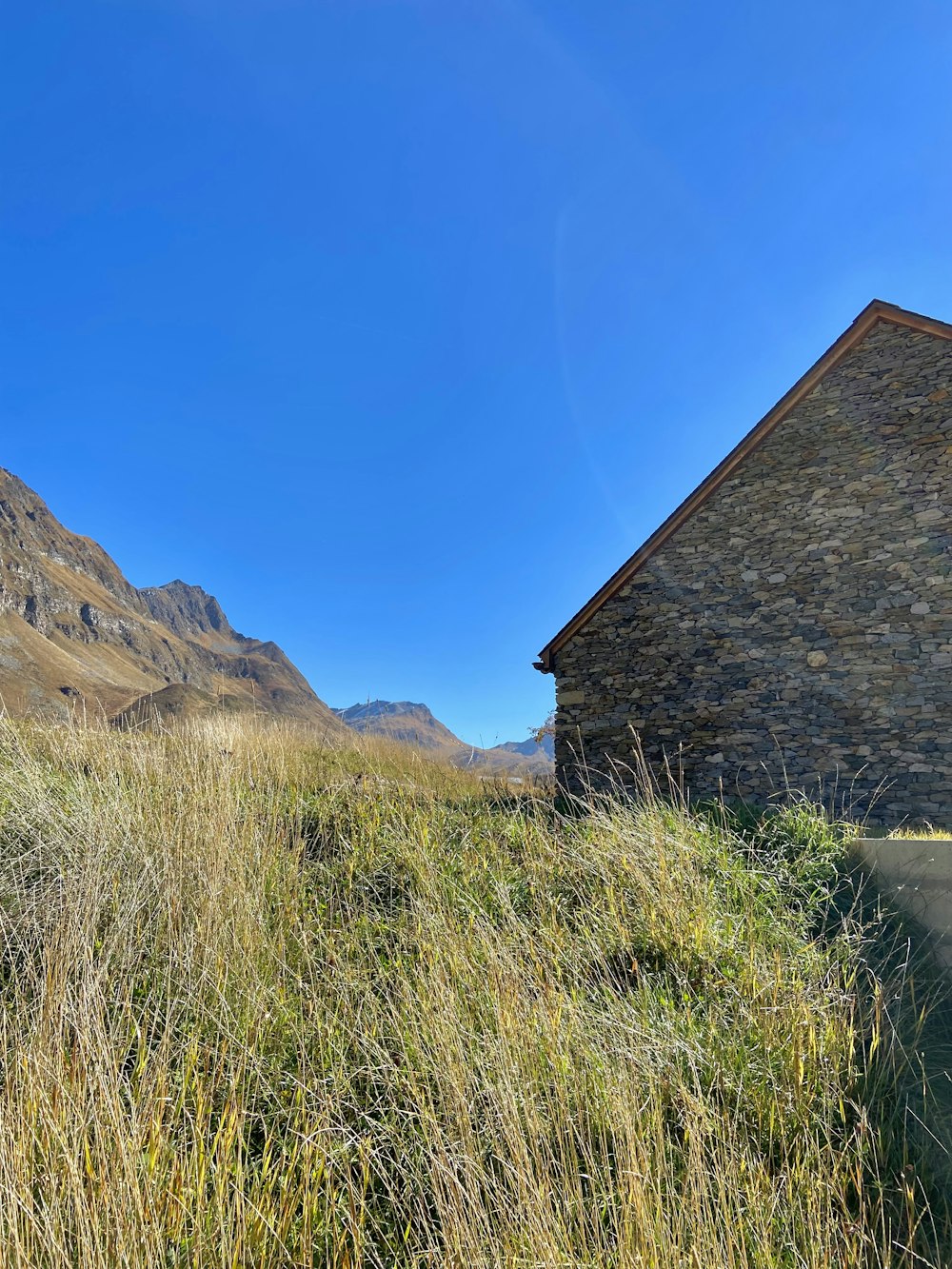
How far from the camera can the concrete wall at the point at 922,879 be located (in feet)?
13.7

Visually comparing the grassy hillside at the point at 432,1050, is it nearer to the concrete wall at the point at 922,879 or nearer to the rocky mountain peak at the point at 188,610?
the concrete wall at the point at 922,879

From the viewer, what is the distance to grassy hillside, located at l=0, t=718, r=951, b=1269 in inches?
69.6

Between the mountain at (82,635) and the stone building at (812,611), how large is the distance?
25026 millimetres

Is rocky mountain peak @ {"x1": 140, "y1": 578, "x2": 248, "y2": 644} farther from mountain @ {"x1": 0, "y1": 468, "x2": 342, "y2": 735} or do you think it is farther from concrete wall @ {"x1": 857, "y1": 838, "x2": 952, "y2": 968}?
concrete wall @ {"x1": 857, "y1": 838, "x2": 952, "y2": 968}

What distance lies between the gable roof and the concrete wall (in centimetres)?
617

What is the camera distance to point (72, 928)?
2621mm

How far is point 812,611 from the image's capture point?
866cm

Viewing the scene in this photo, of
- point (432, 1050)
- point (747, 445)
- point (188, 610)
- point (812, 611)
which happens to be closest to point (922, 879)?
point (432, 1050)

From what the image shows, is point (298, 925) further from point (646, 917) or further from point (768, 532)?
point (768, 532)

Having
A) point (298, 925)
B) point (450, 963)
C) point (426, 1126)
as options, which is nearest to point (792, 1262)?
point (426, 1126)

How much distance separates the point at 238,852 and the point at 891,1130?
3512mm

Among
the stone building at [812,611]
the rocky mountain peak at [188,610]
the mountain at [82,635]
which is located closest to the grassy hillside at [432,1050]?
the stone building at [812,611]

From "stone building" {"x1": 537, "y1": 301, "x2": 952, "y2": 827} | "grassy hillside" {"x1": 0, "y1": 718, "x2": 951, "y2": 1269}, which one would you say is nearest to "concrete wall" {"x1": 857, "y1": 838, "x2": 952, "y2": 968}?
"grassy hillside" {"x1": 0, "y1": 718, "x2": 951, "y2": 1269}

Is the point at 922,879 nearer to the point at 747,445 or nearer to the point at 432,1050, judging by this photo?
the point at 432,1050
